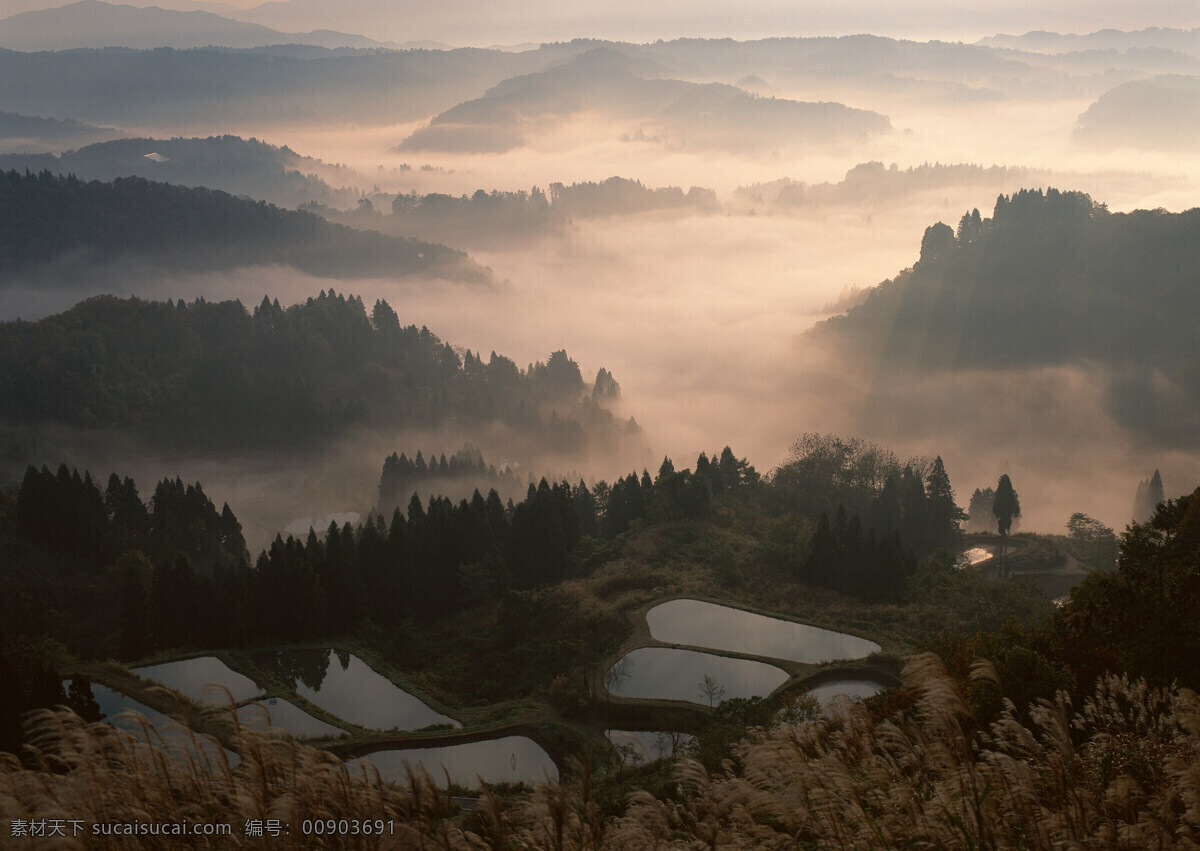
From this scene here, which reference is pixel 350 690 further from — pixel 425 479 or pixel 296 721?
pixel 425 479

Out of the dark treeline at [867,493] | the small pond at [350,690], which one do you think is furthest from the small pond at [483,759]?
the dark treeline at [867,493]

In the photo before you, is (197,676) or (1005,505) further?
(1005,505)

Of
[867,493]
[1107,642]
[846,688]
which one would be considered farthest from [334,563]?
[867,493]

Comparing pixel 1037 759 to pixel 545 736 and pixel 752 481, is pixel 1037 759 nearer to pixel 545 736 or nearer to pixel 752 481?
pixel 545 736

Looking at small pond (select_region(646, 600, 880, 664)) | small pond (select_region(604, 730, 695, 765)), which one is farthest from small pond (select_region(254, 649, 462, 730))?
small pond (select_region(646, 600, 880, 664))

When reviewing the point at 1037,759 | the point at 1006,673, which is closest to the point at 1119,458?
the point at 1006,673

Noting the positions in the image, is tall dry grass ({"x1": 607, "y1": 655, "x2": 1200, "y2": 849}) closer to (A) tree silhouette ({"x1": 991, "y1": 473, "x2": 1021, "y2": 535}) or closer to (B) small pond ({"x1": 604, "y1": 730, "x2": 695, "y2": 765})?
(B) small pond ({"x1": 604, "y1": 730, "x2": 695, "y2": 765})

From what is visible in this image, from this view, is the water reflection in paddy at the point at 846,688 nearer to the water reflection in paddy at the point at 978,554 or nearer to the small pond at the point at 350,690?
the small pond at the point at 350,690
